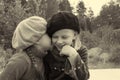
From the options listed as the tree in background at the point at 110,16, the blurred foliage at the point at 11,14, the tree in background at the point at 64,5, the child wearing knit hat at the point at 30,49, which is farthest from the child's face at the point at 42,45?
the tree in background at the point at 64,5

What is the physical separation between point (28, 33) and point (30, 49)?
4.2 inches

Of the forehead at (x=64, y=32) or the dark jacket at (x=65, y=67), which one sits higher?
the forehead at (x=64, y=32)

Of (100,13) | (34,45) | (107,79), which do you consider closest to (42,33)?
(34,45)

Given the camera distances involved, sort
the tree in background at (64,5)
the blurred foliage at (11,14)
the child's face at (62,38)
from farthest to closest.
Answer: the tree in background at (64,5) < the blurred foliage at (11,14) < the child's face at (62,38)

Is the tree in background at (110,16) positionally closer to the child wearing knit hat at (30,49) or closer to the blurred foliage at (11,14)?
the blurred foliage at (11,14)

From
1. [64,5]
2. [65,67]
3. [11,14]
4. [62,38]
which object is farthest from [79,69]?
[64,5]

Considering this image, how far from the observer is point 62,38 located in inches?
108

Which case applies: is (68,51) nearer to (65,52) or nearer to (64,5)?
(65,52)

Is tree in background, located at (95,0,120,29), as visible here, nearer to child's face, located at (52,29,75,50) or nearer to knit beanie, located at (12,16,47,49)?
child's face, located at (52,29,75,50)

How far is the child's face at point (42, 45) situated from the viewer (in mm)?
2637

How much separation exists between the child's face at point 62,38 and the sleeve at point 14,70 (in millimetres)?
313

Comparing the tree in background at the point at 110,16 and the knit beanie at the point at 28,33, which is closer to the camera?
the knit beanie at the point at 28,33

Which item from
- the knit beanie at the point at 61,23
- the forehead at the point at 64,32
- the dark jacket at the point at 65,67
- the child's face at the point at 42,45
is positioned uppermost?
the knit beanie at the point at 61,23

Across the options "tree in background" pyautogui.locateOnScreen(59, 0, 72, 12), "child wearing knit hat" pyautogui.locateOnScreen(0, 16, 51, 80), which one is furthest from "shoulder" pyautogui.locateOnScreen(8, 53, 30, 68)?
"tree in background" pyautogui.locateOnScreen(59, 0, 72, 12)
